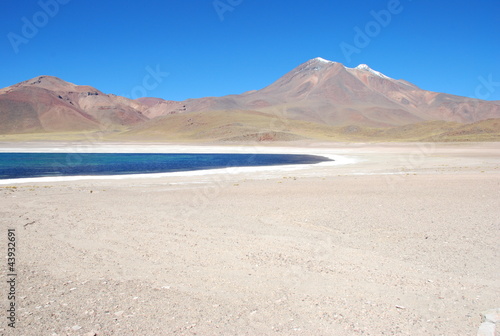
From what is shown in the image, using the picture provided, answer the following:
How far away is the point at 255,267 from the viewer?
680cm

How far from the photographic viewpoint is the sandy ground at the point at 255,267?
4918 millimetres

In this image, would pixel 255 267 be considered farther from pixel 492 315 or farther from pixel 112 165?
pixel 112 165

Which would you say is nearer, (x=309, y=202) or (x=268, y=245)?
(x=268, y=245)

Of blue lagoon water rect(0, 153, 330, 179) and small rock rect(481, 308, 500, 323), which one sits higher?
blue lagoon water rect(0, 153, 330, 179)

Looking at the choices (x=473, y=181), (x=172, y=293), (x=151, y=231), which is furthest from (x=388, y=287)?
(x=473, y=181)

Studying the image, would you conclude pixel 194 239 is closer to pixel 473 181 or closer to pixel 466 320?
pixel 466 320

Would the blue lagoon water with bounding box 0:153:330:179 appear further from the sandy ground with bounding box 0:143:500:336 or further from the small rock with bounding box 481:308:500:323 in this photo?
the small rock with bounding box 481:308:500:323

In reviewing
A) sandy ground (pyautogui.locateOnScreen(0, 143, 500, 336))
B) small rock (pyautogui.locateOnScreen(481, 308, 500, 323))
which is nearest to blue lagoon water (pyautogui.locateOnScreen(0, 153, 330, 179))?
sandy ground (pyautogui.locateOnScreen(0, 143, 500, 336))

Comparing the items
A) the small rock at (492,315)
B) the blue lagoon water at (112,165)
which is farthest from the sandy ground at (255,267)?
the blue lagoon water at (112,165)

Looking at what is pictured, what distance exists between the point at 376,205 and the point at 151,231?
21.9 ft

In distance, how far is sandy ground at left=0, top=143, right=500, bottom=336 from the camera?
16.1 ft

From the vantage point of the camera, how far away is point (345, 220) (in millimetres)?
10336

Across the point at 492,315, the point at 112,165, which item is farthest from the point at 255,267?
the point at 112,165

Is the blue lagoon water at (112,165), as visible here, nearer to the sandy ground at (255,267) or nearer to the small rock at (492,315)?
the sandy ground at (255,267)
